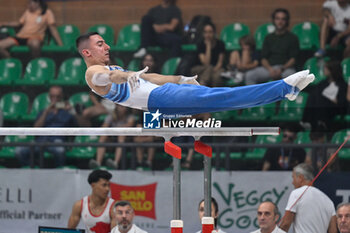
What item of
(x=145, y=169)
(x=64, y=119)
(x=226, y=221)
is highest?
(x=64, y=119)

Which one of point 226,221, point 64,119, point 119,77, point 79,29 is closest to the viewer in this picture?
point 119,77

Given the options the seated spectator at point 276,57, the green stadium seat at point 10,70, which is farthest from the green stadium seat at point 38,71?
the seated spectator at point 276,57

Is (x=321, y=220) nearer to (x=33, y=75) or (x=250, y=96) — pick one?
(x=250, y=96)

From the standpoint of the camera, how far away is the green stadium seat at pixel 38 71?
8172 millimetres

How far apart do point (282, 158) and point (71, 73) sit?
2958 mm

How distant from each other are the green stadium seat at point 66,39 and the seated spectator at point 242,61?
188 centimetres

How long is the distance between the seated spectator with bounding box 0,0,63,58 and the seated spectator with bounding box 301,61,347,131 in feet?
10.2

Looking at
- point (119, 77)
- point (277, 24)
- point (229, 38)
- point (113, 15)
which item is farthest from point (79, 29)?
point (119, 77)

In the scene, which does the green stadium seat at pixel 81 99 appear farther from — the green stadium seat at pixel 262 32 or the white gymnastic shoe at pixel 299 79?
the white gymnastic shoe at pixel 299 79

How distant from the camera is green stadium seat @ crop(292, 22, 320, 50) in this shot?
25.7 feet

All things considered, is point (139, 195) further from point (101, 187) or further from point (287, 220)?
point (287, 220)

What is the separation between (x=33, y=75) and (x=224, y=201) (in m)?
3.24

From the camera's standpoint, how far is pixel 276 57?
301 inches

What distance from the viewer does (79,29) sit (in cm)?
855
